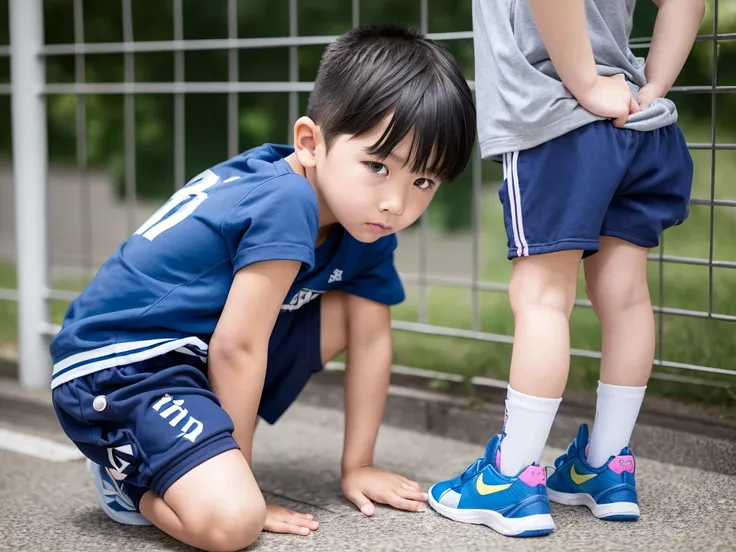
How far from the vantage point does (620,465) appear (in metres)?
1.51

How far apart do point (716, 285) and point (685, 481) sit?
2.10 feet

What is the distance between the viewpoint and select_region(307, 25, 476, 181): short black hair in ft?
A: 4.72

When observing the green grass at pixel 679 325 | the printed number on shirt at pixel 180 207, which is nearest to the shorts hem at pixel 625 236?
the green grass at pixel 679 325

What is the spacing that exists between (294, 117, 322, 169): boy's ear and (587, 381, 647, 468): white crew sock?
0.57 m

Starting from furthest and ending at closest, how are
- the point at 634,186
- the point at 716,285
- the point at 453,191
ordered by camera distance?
1. the point at 453,191
2. the point at 716,285
3. the point at 634,186

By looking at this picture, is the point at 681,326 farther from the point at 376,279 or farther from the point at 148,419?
the point at 148,419

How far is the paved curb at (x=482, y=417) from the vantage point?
1.77m

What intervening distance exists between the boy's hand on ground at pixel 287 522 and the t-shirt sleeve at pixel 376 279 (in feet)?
1.25

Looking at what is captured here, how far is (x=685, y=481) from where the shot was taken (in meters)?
1.69

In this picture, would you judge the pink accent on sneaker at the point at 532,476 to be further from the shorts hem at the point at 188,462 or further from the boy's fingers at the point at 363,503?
the shorts hem at the point at 188,462

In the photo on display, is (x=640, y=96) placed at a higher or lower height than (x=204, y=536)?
higher

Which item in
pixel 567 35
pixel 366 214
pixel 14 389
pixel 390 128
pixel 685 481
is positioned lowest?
pixel 14 389

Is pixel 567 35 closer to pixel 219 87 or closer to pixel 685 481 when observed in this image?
pixel 685 481

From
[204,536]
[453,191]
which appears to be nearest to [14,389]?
[204,536]
